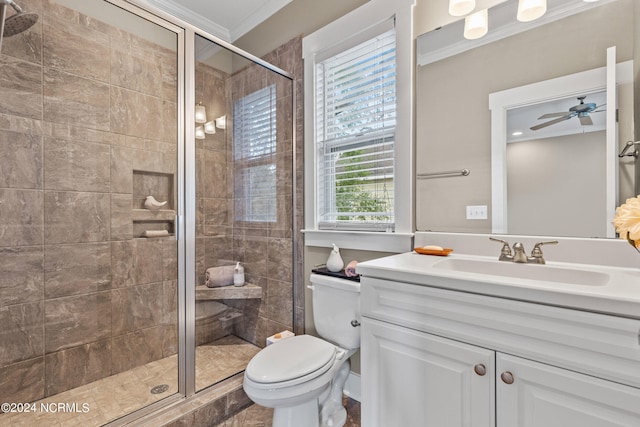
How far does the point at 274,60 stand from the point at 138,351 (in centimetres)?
226

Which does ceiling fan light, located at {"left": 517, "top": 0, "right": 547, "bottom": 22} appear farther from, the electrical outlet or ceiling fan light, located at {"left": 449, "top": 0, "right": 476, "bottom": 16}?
the electrical outlet

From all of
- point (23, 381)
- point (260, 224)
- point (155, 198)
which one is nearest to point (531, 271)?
point (260, 224)

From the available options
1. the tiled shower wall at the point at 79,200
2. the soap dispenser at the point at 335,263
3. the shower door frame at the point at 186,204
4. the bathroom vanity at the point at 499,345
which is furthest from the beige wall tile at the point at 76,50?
the bathroom vanity at the point at 499,345

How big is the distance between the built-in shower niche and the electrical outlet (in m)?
1.59

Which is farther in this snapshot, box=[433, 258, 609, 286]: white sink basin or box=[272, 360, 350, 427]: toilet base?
box=[272, 360, 350, 427]: toilet base

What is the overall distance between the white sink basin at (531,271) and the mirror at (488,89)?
18cm

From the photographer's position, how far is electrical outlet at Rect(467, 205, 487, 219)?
137 cm

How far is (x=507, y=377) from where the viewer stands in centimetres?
85

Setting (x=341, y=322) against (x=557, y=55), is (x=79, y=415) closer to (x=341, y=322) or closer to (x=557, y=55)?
(x=341, y=322)

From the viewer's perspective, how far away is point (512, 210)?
1.29 meters

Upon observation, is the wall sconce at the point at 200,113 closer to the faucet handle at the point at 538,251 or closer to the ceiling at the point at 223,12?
the ceiling at the point at 223,12

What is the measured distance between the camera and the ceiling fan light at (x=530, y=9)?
4.00 feet

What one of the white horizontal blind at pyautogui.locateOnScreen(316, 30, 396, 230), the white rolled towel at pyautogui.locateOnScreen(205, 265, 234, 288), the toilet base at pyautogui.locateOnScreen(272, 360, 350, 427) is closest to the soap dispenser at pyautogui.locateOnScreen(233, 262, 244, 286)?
the white rolled towel at pyautogui.locateOnScreen(205, 265, 234, 288)

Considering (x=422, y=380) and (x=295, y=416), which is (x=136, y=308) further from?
(x=422, y=380)
